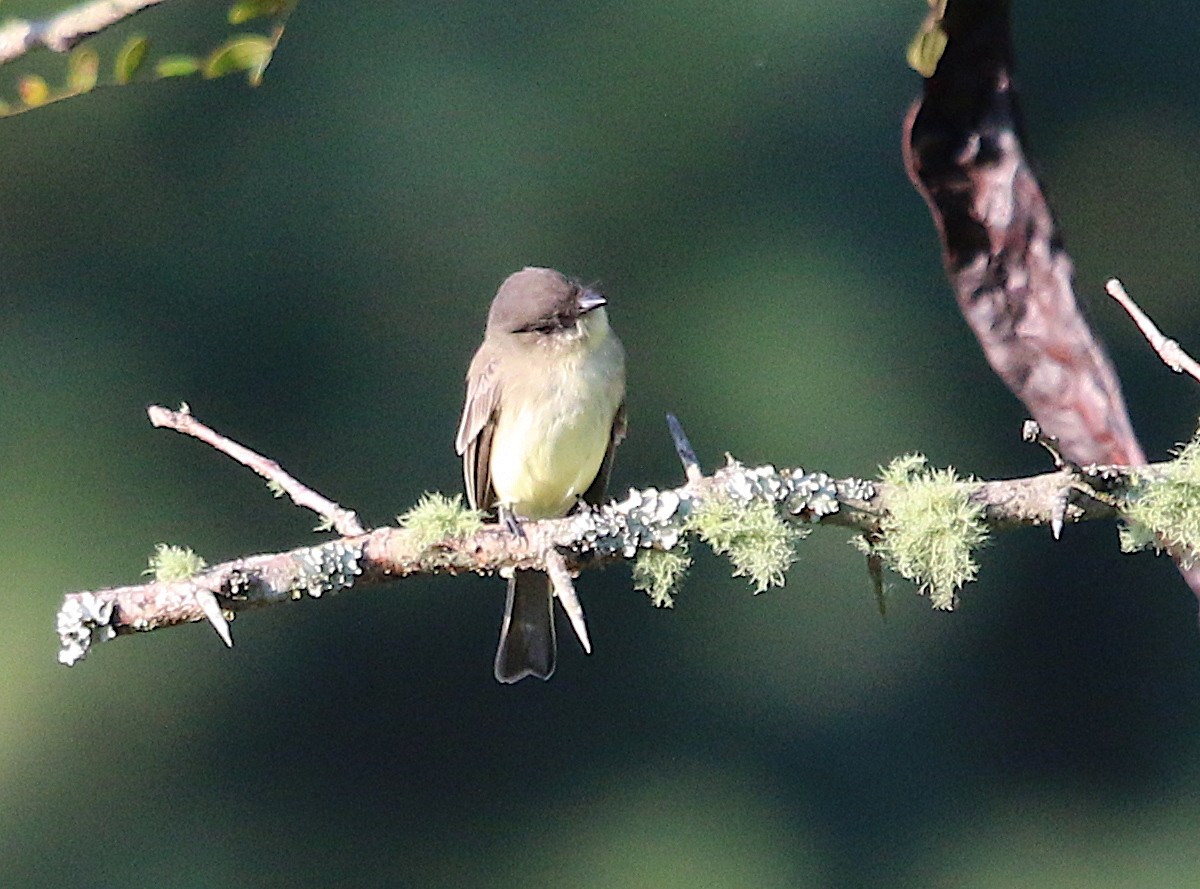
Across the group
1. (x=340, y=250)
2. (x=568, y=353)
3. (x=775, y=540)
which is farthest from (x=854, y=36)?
(x=775, y=540)

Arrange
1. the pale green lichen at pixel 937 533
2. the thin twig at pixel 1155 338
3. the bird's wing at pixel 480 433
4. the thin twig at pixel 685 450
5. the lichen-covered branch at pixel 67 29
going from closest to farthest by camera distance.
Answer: the lichen-covered branch at pixel 67 29
the thin twig at pixel 1155 338
the pale green lichen at pixel 937 533
the thin twig at pixel 685 450
the bird's wing at pixel 480 433

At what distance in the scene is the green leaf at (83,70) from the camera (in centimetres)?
134

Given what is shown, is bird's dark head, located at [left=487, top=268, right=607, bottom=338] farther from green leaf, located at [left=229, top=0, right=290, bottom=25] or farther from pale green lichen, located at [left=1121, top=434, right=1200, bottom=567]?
green leaf, located at [left=229, top=0, right=290, bottom=25]

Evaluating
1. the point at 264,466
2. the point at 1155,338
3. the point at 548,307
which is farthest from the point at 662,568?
the point at 548,307

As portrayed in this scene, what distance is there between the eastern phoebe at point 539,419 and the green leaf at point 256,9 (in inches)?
85.2

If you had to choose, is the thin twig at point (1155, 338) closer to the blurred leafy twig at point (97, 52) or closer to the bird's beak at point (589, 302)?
the blurred leafy twig at point (97, 52)

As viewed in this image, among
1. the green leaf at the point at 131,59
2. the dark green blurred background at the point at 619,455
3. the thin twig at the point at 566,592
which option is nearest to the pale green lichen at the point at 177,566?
the thin twig at the point at 566,592

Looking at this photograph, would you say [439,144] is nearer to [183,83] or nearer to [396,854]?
[183,83]

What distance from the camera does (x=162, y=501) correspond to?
9.76 m

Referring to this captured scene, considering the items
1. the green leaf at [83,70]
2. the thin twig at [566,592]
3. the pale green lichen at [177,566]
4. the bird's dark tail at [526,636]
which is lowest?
the thin twig at [566,592]

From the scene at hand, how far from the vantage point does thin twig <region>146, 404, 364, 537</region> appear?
2154 mm

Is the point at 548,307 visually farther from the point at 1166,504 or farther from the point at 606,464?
the point at 1166,504

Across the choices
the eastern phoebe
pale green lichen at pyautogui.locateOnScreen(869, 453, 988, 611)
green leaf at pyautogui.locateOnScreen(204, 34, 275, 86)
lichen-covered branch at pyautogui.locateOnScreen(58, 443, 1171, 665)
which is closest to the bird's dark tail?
the eastern phoebe

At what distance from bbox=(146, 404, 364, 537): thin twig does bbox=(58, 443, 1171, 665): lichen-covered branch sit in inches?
1.1
